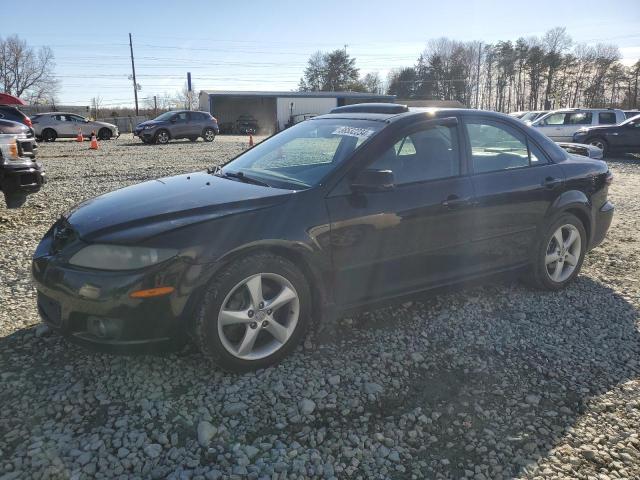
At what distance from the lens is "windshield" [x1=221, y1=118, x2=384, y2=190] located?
134 inches

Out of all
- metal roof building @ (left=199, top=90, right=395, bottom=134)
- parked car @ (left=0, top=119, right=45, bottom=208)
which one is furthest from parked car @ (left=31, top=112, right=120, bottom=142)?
parked car @ (left=0, top=119, right=45, bottom=208)

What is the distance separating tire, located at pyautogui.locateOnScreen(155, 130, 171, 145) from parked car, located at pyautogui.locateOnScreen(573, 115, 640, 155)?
16893mm

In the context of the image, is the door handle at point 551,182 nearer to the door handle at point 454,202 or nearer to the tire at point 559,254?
the tire at point 559,254

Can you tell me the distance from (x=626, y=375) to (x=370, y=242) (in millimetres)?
1784

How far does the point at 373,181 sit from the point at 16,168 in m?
4.87

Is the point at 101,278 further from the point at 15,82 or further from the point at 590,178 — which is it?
the point at 15,82

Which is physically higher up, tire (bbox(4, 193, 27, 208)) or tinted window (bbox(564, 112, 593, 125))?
tinted window (bbox(564, 112, 593, 125))

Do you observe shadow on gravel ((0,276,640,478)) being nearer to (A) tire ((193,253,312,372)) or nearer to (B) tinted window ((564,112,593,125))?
(A) tire ((193,253,312,372))

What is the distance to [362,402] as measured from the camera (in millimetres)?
2758

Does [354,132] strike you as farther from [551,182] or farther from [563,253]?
[563,253]

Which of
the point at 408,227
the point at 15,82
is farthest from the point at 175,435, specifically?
the point at 15,82

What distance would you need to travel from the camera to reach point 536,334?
11.9 ft

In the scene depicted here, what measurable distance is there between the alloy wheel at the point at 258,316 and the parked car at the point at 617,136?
16.4 metres

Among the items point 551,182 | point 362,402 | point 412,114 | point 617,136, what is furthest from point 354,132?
point 617,136
